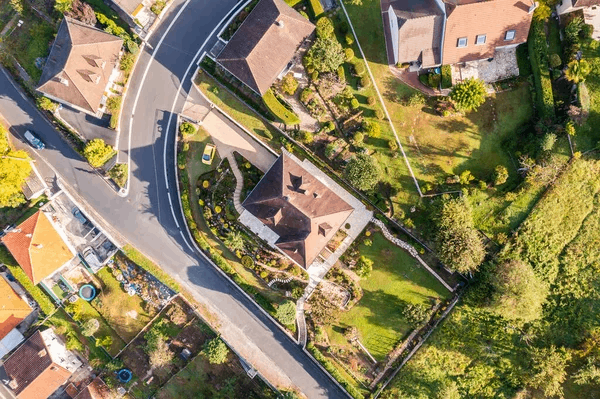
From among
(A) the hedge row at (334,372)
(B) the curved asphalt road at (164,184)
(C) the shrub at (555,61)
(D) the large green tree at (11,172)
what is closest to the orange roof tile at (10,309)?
(D) the large green tree at (11,172)

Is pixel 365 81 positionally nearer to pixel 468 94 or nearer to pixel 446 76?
pixel 446 76

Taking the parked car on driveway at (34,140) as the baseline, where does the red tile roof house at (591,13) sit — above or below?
above

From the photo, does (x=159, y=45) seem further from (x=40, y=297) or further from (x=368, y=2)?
(x=40, y=297)

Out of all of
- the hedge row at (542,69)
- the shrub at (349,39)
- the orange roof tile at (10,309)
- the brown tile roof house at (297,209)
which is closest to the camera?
the brown tile roof house at (297,209)

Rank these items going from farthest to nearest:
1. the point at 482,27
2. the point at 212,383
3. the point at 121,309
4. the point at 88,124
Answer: the point at 121,309 → the point at 88,124 → the point at 212,383 → the point at 482,27

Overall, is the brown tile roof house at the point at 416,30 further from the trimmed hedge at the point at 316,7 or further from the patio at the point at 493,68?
the trimmed hedge at the point at 316,7

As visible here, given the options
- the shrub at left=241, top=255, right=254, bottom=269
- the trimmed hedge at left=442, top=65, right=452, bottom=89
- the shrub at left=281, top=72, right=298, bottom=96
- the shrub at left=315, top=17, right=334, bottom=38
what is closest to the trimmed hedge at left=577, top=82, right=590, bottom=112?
the trimmed hedge at left=442, top=65, right=452, bottom=89

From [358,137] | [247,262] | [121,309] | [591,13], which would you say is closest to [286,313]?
[247,262]

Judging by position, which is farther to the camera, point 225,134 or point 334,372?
point 225,134
